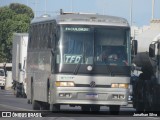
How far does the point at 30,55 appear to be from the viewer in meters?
32.0

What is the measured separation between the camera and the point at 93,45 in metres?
25.8

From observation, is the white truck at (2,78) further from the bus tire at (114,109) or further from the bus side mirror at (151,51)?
the bus tire at (114,109)

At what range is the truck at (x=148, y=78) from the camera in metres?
30.5

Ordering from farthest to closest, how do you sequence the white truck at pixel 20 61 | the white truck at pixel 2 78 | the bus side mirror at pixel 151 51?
the white truck at pixel 2 78
the white truck at pixel 20 61
the bus side mirror at pixel 151 51

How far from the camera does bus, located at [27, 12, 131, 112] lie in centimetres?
2552

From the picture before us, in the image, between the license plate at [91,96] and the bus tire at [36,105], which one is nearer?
the license plate at [91,96]

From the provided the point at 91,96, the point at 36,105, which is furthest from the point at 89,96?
the point at 36,105

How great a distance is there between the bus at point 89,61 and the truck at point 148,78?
429 centimetres

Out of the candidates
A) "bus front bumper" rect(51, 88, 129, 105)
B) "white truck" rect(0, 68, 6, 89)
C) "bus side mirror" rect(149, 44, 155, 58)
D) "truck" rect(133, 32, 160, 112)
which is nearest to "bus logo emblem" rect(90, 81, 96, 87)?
"bus front bumper" rect(51, 88, 129, 105)

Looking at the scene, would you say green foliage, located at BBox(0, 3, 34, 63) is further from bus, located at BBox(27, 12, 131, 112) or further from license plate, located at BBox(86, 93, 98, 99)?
license plate, located at BBox(86, 93, 98, 99)

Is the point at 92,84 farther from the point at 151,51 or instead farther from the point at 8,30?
the point at 8,30

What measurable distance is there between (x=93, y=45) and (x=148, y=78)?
700 cm

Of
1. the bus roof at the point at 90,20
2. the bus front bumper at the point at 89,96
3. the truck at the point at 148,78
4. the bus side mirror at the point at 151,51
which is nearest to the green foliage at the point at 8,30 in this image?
the truck at the point at 148,78

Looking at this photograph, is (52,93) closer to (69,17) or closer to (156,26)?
(69,17)
